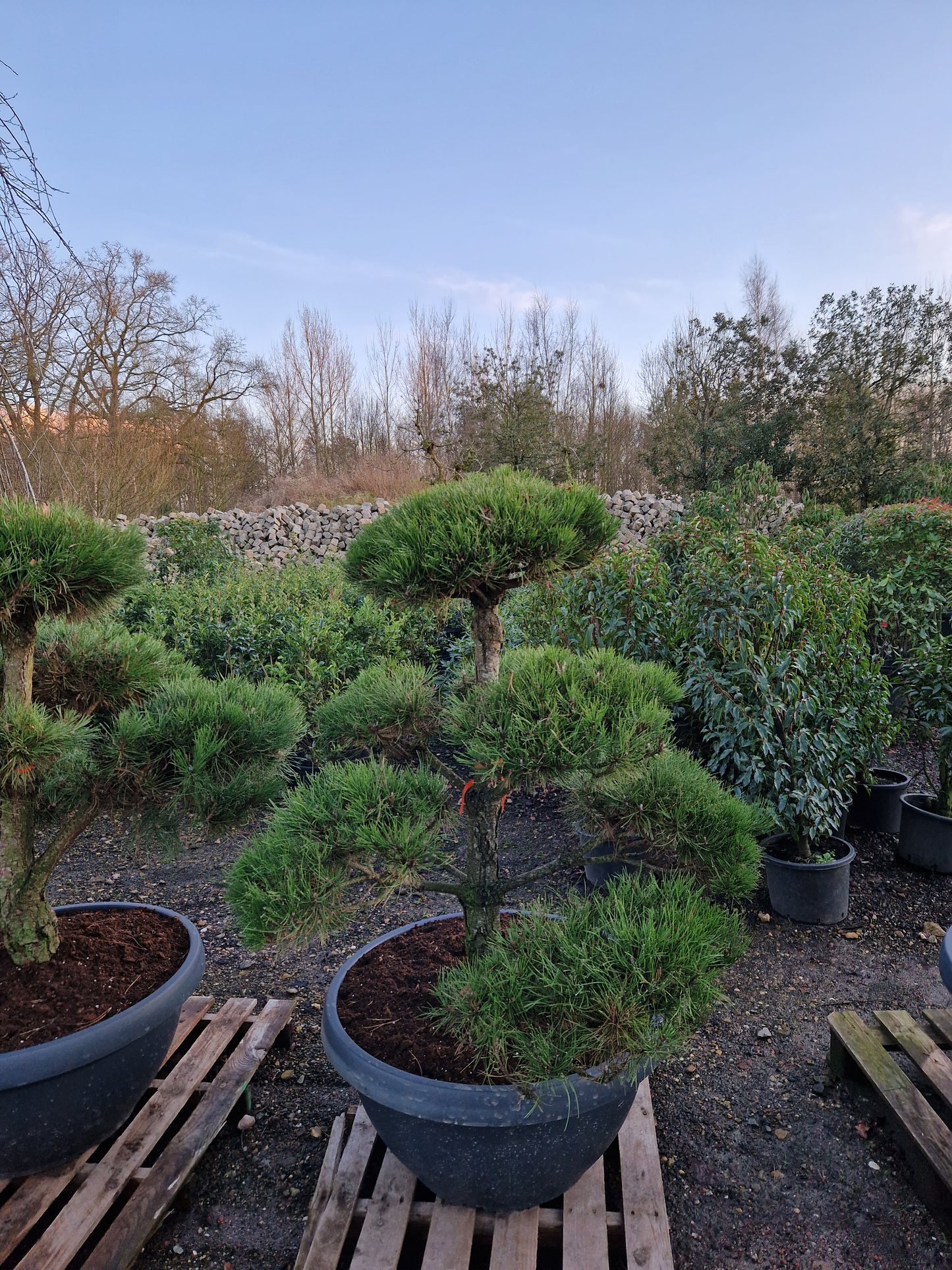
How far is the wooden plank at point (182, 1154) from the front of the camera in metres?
1.22

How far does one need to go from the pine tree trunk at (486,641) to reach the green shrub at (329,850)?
280 millimetres

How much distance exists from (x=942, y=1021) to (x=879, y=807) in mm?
1731

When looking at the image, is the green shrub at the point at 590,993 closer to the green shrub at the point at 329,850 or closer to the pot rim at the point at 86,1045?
the green shrub at the point at 329,850

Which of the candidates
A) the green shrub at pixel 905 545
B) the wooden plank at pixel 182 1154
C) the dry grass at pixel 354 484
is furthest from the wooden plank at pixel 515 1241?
the dry grass at pixel 354 484

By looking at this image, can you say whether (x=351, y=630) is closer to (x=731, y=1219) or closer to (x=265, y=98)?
(x=265, y=98)

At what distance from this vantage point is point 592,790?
125 centimetres

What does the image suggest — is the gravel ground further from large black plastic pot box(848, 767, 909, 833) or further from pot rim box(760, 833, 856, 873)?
large black plastic pot box(848, 767, 909, 833)

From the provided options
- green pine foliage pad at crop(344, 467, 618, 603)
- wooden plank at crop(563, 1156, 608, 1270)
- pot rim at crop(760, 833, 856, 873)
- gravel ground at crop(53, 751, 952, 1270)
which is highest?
green pine foliage pad at crop(344, 467, 618, 603)

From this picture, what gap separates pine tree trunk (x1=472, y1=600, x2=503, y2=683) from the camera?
1.33 meters

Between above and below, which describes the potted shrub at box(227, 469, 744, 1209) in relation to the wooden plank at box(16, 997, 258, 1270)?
above

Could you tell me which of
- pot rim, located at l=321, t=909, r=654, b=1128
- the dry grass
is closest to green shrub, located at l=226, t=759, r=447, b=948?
pot rim, located at l=321, t=909, r=654, b=1128

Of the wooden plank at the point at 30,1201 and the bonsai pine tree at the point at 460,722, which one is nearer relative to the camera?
the bonsai pine tree at the point at 460,722

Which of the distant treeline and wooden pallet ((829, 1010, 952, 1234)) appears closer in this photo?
wooden pallet ((829, 1010, 952, 1234))

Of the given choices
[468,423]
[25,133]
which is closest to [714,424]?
[468,423]
